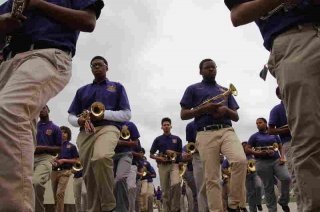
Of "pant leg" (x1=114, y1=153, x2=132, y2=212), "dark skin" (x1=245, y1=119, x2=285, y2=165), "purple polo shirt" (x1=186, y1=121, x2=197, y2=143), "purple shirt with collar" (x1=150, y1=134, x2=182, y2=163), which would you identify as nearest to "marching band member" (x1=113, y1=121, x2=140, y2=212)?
"pant leg" (x1=114, y1=153, x2=132, y2=212)

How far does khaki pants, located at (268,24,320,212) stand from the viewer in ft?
7.04

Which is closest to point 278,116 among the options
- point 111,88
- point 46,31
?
point 111,88

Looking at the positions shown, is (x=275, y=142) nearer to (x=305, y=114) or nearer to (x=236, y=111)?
(x=236, y=111)

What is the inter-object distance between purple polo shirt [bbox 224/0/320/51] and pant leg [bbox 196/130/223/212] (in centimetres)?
377

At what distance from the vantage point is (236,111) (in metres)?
7.03

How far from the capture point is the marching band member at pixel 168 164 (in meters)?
11.9

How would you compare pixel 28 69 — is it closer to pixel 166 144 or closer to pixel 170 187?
pixel 170 187

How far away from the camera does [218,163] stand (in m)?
6.26

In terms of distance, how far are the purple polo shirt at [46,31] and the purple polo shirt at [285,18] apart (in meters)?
1.03

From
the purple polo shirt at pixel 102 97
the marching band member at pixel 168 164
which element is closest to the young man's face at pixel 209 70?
the purple polo shirt at pixel 102 97

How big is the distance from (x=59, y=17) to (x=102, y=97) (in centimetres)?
359

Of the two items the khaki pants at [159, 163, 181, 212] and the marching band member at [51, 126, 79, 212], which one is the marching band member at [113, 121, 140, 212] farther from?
the khaki pants at [159, 163, 181, 212]

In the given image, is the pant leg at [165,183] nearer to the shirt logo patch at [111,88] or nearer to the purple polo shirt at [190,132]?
the purple polo shirt at [190,132]

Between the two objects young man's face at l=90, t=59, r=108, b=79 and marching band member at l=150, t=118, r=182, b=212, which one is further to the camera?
marching band member at l=150, t=118, r=182, b=212
